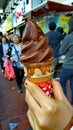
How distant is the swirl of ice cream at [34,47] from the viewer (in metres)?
0.73

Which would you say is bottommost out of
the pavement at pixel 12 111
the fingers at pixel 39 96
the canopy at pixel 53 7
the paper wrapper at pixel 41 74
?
the pavement at pixel 12 111

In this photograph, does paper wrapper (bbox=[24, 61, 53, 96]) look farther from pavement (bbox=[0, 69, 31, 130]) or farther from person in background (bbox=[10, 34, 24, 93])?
person in background (bbox=[10, 34, 24, 93])

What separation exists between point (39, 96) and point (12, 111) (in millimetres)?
4194

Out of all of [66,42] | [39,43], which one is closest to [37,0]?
[66,42]

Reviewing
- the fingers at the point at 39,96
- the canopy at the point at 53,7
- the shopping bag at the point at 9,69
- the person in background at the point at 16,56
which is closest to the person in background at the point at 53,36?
the person in background at the point at 16,56

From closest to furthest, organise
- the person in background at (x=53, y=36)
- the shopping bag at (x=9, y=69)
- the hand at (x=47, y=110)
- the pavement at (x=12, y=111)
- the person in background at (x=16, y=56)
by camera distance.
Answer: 1. the hand at (x=47, y=110)
2. the pavement at (x=12, y=111)
3. the person in background at (x=53, y=36)
4. the person in background at (x=16, y=56)
5. the shopping bag at (x=9, y=69)

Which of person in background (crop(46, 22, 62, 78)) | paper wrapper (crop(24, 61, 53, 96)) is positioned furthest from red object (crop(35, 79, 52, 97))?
person in background (crop(46, 22, 62, 78))

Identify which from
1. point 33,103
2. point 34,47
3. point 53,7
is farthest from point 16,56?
point 33,103

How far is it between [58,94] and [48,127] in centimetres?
12

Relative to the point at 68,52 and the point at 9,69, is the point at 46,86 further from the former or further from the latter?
the point at 9,69

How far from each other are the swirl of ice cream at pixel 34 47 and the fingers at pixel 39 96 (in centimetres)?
8

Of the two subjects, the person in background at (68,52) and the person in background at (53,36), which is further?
the person in background at (53,36)

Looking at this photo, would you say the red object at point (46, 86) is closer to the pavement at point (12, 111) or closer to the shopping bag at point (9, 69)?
the pavement at point (12, 111)

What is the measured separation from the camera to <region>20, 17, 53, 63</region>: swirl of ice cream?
0.73m
